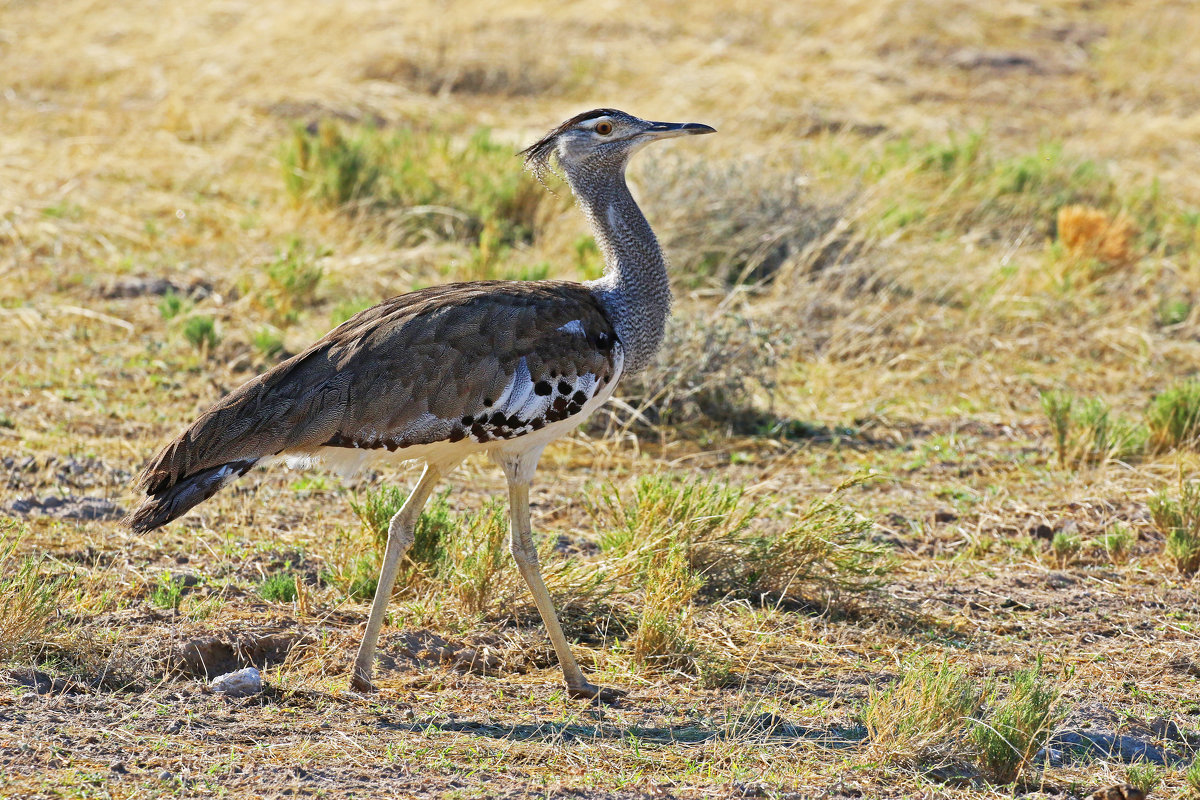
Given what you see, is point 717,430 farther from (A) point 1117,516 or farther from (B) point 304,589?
(B) point 304,589

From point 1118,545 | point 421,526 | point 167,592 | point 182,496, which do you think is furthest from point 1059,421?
point 182,496

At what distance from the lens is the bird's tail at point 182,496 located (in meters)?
3.88

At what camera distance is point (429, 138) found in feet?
31.7

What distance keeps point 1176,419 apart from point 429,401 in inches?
149

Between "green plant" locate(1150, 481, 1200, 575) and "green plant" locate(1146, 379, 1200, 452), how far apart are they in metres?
0.86

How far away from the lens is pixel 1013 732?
12.2 feet

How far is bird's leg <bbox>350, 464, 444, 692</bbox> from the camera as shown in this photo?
13.5ft

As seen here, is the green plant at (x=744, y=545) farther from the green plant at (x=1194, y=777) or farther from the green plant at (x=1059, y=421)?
the green plant at (x=1059, y=421)

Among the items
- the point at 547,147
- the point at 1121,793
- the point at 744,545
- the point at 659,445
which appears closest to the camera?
the point at 1121,793

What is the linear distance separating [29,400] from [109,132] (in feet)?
15.1

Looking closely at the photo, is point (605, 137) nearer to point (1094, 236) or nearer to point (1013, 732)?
point (1013, 732)

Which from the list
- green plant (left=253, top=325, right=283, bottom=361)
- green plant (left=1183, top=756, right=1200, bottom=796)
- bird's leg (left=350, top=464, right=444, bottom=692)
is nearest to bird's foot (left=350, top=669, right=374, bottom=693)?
bird's leg (left=350, top=464, right=444, bottom=692)

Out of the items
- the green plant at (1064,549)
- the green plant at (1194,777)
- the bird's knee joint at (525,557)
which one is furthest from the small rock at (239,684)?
the green plant at (1064,549)

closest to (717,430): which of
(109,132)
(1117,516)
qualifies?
(1117,516)
